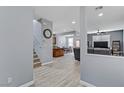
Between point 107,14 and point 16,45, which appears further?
point 107,14

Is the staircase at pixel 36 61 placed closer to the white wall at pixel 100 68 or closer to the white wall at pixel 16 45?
the white wall at pixel 16 45

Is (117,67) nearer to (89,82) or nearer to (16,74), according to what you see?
(89,82)

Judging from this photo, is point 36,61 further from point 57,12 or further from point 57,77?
point 57,12

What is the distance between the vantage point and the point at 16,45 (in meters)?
2.56

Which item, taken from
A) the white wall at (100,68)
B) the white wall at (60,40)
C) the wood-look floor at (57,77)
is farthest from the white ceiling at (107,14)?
the white wall at (60,40)

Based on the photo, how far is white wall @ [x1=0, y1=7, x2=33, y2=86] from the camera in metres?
2.22

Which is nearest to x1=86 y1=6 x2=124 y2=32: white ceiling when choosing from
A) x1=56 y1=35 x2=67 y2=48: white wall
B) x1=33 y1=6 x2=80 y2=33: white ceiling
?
x1=33 y1=6 x2=80 y2=33: white ceiling

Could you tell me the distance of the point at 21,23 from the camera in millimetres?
2744

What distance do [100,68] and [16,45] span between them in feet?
7.24

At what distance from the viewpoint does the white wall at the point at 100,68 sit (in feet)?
7.20

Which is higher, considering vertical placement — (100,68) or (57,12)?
(57,12)

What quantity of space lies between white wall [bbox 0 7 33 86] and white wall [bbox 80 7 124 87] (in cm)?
160

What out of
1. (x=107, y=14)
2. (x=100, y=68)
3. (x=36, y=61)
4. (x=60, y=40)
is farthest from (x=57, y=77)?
(x=60, y=40)
